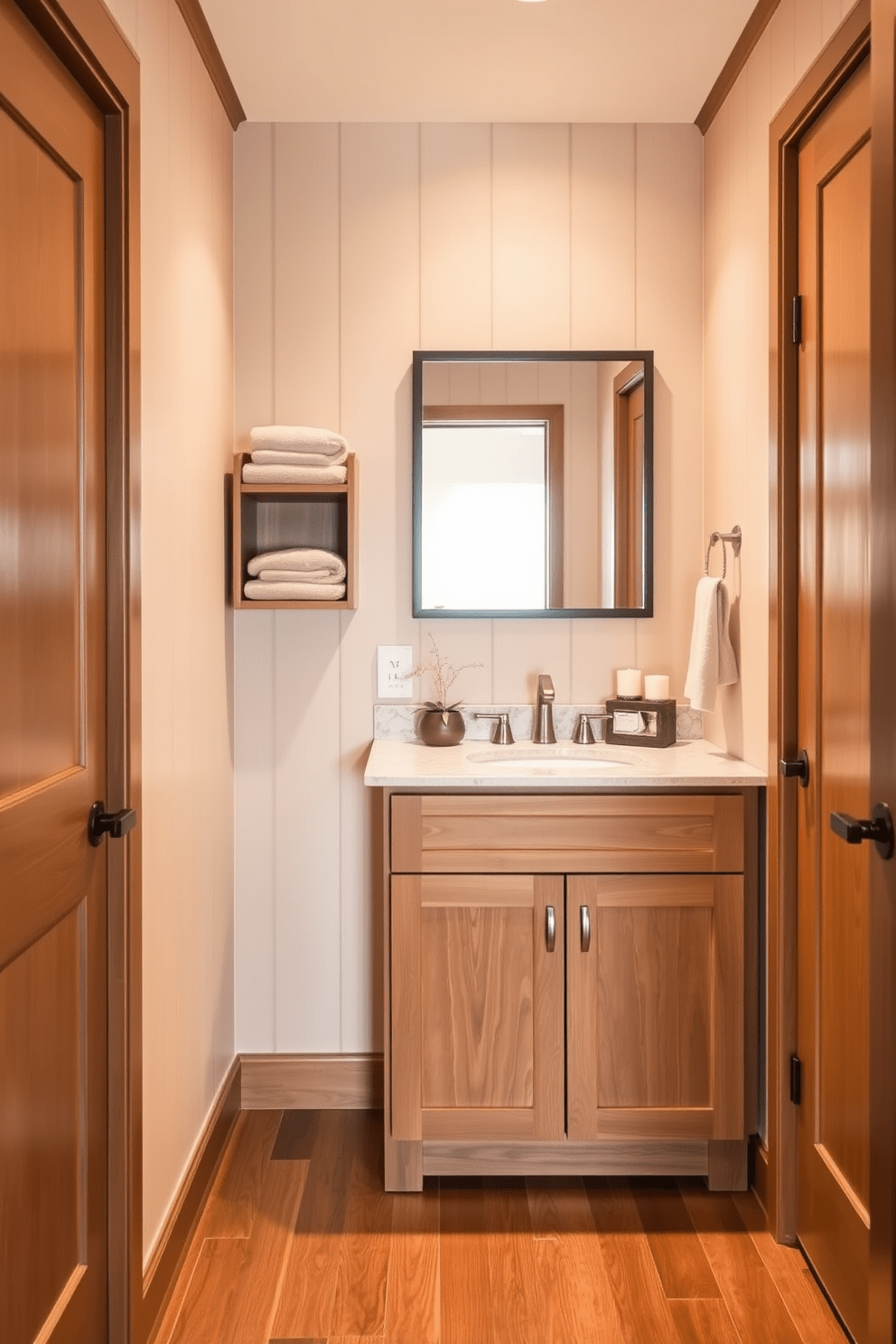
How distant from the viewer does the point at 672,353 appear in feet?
9.24

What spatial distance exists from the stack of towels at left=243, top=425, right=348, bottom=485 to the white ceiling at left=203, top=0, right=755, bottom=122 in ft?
2.67

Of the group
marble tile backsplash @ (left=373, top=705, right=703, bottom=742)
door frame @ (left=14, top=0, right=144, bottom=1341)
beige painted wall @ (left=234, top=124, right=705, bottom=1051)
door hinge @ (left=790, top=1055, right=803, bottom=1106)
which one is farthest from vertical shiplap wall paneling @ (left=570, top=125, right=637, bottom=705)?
door hinge @ (left=790, top=1055, right=803, bottom=1106)

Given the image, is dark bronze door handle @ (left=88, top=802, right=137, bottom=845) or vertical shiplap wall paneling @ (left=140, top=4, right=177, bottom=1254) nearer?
dark bronze door handle @ (left=88, top=802, right=137, bottom=845)

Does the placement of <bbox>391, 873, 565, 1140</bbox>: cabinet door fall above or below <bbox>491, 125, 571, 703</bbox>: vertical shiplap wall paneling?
below

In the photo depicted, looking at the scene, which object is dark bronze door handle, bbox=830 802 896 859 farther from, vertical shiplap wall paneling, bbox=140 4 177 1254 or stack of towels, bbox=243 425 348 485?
stack of towels, bbox=243 425 348 485

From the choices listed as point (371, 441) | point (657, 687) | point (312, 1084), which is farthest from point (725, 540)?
point (312, 1084)

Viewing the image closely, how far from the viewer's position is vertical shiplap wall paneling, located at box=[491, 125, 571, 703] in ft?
9.09

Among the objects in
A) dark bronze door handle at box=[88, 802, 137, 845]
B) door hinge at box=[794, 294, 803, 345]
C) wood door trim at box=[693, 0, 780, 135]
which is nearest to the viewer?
dark bronze door handle at box=[88, 802, 137, 845]

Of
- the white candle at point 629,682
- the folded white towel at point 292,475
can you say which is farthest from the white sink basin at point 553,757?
the folded white towel at point 292,475

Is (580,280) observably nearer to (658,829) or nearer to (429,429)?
(429,429)

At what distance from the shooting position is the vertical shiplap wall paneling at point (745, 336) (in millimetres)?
2211

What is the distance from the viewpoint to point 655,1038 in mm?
2330

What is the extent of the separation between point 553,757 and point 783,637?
0.74 m

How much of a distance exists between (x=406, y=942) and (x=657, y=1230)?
2.53ft
